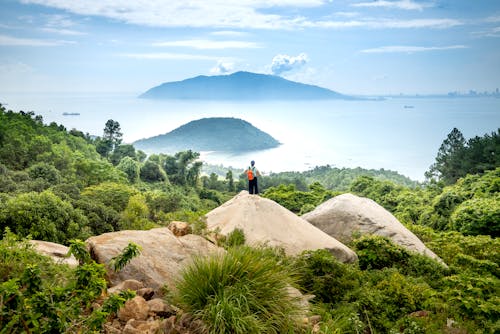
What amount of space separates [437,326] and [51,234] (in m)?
7.00

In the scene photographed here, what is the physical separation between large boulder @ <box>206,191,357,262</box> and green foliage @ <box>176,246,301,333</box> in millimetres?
2487

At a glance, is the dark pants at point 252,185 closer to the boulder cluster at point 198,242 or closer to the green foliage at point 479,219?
the boulder cluster at point 198,242

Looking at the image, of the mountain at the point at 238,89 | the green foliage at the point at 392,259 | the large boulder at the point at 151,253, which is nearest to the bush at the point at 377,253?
the green foliage at the point at 392,259

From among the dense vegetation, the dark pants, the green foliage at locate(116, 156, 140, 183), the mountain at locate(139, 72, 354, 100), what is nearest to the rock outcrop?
the dense vegetation

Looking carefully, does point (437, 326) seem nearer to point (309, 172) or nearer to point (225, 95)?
point (309, 172)

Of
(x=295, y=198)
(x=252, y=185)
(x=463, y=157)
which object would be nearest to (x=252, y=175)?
(x=252, y=185)

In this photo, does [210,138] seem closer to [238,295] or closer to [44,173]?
[44,173]

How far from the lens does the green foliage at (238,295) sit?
4.53 meters

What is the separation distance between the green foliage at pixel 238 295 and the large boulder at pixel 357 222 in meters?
5.00

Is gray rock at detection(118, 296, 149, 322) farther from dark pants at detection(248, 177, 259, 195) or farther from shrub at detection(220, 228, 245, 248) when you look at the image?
dark pants at detection(248, 177, 259, 195)

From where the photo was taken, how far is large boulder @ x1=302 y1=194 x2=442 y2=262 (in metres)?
9.95

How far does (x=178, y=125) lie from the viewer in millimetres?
107688

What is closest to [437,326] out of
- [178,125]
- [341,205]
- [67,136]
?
[341,205]

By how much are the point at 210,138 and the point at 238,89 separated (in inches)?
2778
